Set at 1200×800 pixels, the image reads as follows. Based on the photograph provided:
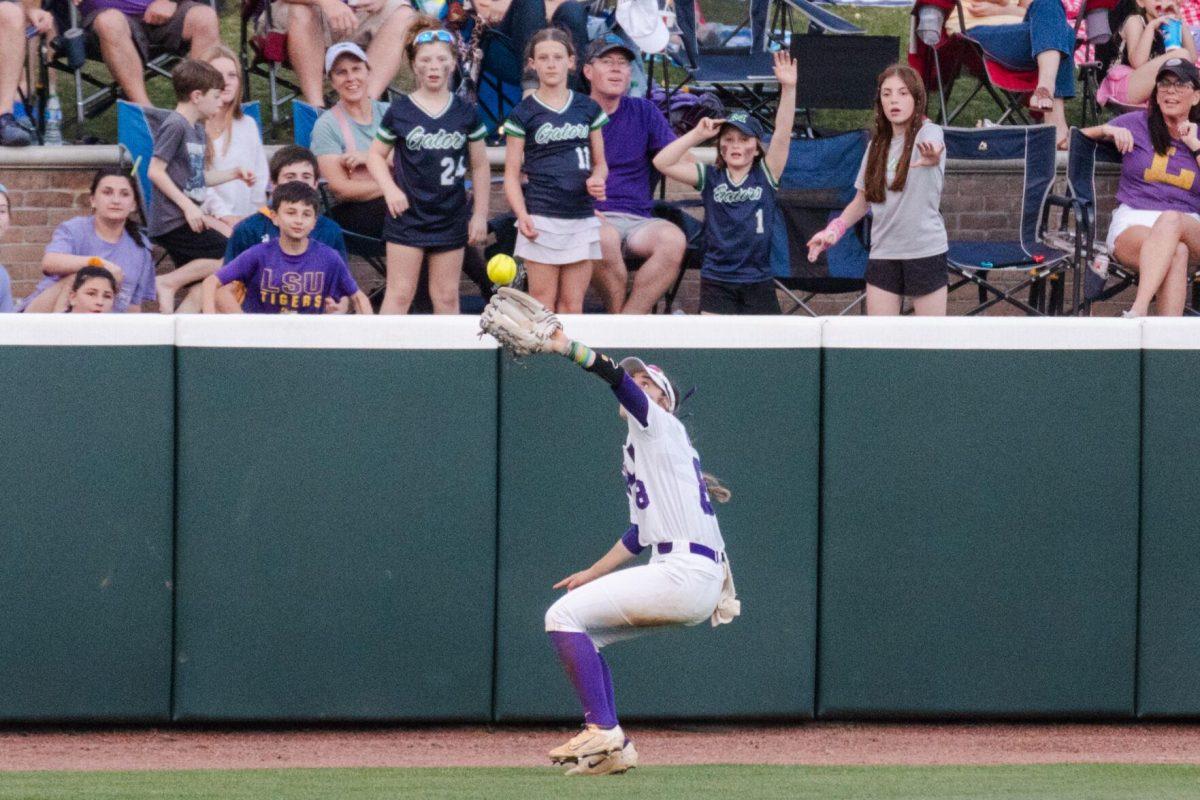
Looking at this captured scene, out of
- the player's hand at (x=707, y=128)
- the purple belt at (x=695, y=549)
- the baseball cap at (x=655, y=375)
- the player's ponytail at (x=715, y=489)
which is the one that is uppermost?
the player's hand at (x=707, y=128)

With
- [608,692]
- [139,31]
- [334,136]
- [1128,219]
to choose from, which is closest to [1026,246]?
[1128,219]

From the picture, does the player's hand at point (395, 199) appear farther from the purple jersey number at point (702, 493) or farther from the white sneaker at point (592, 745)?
the white sneaker at point (592, 745)

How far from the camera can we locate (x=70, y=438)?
307 inches

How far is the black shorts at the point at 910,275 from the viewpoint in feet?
31.6

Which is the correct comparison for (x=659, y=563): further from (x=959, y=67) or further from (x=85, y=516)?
(x=959, y=67)

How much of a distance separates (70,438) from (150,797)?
2232mm

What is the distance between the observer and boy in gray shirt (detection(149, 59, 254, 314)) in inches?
379

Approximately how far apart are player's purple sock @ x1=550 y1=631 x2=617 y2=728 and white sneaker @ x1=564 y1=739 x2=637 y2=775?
16 cm

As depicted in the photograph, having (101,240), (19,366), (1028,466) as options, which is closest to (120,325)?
(19,366)

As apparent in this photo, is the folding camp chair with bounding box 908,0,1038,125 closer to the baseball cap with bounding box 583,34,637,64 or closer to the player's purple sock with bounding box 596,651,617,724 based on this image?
the baseball cap with bounding box 583,34,637,64

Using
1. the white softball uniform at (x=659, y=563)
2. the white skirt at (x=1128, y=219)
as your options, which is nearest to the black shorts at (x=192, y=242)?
the white softball uniform at (x=659, y=563)

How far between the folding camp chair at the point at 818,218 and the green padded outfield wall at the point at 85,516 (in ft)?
14.2

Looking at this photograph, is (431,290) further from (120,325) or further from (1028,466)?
(1028,466)

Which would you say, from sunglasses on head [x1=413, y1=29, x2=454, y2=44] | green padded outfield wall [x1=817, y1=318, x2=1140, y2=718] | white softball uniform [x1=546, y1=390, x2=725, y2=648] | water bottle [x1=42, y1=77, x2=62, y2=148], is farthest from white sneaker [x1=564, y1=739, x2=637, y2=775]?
water bottle [x1=42, y1=77, x2=62, y2=148]
